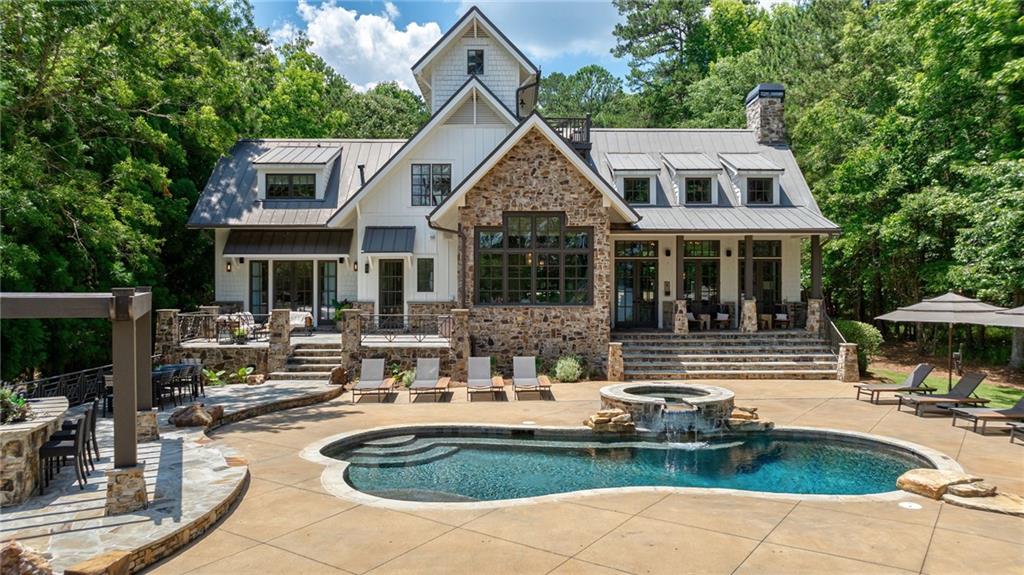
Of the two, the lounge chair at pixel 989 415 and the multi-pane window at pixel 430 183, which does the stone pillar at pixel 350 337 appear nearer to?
the multi-pane window at pixel 430 183

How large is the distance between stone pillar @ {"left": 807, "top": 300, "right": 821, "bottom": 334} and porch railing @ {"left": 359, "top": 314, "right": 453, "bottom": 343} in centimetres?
1142

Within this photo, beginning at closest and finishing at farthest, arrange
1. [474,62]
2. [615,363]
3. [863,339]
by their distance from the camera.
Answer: [615,363] → [863,339] → [474,62]

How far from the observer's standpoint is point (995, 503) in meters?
7.48

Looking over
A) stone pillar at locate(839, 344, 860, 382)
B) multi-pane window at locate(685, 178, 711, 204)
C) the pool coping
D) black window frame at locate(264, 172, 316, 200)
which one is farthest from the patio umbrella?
black window frame at locate(264, 172, 316, 200)

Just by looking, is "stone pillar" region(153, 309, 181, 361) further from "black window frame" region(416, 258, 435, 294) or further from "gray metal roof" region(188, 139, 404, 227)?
"black window frame" region(416, 258, 435, 294)

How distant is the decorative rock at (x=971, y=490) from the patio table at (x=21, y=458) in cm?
1126

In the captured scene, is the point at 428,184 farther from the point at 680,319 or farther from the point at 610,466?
the point at 610,466

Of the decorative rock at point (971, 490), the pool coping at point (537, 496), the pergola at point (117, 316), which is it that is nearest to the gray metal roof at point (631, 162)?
the pool coping at point (537, 496)

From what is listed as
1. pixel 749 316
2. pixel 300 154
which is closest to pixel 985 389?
pixel 749 316

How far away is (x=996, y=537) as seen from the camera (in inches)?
259

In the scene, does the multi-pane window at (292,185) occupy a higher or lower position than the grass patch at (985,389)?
higher

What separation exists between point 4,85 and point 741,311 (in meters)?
20.4

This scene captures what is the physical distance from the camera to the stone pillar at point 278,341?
664 inches

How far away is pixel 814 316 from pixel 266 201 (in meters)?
19.0
